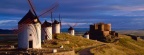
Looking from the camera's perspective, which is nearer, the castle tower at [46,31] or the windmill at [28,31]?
the windmill at [28,31]

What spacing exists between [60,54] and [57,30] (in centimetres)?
3502

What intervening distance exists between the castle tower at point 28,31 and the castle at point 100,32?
6029 centimetres

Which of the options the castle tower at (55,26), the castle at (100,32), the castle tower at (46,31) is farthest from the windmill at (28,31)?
the castle at (100,32)

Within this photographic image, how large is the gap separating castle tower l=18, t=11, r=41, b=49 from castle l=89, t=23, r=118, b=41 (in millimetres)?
60289

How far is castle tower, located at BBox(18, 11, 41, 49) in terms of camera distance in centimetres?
3919

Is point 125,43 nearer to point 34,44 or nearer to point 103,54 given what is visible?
point 103,54

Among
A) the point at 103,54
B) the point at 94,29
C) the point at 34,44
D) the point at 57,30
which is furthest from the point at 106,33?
the point at 34,44

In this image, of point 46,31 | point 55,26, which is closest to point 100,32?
point 55,26

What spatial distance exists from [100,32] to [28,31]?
6260cm

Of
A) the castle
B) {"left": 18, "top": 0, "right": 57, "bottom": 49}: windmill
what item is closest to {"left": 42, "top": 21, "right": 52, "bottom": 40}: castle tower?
{"left": 18, "top": 0, "right": 57, "bottom": 49}: windmill

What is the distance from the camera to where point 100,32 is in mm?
100375

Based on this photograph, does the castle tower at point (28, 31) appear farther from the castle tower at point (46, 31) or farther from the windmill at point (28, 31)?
the castle tower at point (46, 31)

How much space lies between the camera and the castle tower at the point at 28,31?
3919 centimetres

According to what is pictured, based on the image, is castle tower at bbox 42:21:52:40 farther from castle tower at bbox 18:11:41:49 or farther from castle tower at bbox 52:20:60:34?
castle tower at bbox 18:11:41:49
